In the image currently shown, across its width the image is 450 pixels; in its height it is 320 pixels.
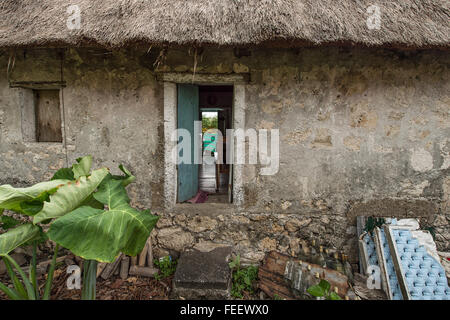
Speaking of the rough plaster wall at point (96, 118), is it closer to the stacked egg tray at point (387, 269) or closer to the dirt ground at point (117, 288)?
the dirt ground at point (117, 288)

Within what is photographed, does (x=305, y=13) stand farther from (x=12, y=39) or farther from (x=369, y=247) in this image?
(x=12, y=39)

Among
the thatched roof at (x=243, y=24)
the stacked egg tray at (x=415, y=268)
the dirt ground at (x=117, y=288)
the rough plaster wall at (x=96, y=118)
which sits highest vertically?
the thatched roof at (x=243, y=24)

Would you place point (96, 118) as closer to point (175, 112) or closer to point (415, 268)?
point (175, 112)

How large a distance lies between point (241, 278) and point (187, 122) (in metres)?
1.84

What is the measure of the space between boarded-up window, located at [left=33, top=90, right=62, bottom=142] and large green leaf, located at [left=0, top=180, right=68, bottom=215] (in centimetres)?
150

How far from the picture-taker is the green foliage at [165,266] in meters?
2.62

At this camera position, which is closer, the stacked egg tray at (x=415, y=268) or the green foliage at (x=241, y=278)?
the stacked egg tray at (x=415, y=268)

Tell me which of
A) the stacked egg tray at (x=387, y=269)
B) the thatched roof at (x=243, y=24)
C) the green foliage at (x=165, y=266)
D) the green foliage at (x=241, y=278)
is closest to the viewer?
the thatched roof at (x=243, y=24)

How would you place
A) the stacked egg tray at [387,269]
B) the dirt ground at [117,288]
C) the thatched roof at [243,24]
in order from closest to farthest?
the thatched roof at [243,24], the stacked egg tray at [387,269], the dirt ground at [117,288]

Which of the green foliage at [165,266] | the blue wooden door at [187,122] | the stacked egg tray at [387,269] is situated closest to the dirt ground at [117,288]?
the green foliage at [165,266]

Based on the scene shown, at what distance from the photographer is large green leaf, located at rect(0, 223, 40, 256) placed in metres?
1.60

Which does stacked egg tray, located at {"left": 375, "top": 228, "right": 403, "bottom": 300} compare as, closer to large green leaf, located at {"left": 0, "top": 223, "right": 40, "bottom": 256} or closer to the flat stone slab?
the flat stone slab

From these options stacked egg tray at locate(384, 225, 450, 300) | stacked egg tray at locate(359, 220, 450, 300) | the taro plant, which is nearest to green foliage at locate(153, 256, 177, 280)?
the taro plant

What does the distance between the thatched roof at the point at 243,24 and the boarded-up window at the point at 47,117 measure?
2.46 ft
